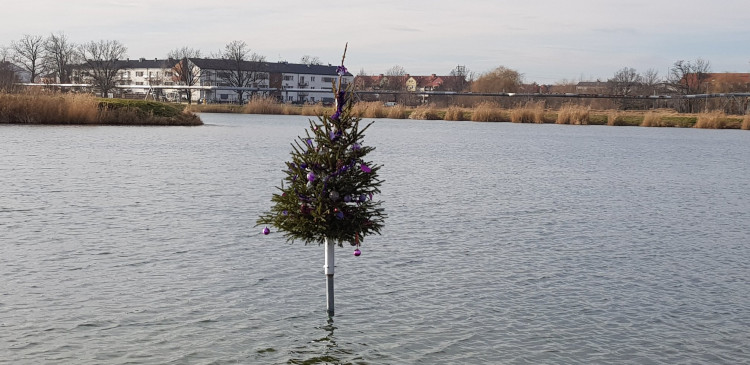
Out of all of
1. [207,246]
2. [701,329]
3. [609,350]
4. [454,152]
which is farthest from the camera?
[454,152]

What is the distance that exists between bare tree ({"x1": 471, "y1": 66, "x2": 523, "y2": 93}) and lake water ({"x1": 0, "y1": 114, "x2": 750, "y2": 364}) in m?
121

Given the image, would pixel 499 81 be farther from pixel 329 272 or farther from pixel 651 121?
pixel 329 272

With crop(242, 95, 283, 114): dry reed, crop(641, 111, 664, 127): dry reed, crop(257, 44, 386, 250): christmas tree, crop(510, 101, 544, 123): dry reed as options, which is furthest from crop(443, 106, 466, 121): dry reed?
crop(257, 44, 386, 250): christmas tree

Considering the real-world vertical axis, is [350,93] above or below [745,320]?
above

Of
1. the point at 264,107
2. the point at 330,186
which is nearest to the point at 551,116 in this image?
the point at 264,107

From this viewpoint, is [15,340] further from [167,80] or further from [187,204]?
[167,80]

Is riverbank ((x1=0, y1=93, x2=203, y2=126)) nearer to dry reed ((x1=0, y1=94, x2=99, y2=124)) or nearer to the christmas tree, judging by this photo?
dry reed ((x1=0, y1=94, x2=99, y2=124))

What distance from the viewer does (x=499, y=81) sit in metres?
150

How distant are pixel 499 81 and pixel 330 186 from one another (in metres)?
142

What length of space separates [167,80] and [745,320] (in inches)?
7571

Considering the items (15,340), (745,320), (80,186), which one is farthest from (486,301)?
(80,186)

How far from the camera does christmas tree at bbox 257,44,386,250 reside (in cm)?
1032

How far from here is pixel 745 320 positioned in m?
12.3

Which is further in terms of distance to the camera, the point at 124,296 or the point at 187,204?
the point at 187,204
